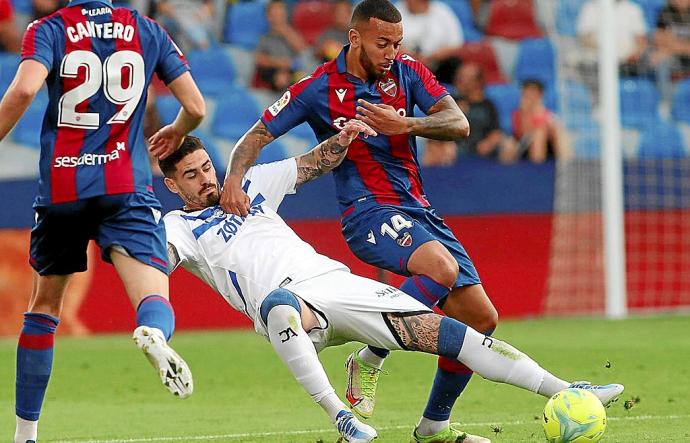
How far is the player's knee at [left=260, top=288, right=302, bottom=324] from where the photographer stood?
18.7 feet

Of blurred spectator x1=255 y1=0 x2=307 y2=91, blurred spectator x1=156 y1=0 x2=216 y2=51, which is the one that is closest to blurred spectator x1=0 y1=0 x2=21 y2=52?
blurred spectator x1=156 y1=0 x2=216 y2=51

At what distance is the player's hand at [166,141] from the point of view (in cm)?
586

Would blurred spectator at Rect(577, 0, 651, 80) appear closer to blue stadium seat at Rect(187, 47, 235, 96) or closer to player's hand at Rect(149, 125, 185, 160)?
blue stadium seat at Rect(187, 47, 235, 96)

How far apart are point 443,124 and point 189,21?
1030 cm

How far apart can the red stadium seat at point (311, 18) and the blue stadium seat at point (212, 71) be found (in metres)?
1.16

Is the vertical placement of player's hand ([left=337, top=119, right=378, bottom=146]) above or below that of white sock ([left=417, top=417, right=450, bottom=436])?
above

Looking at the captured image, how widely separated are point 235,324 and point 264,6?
4.92 meters

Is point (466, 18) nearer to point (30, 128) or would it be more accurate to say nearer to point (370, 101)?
point (30, 128)

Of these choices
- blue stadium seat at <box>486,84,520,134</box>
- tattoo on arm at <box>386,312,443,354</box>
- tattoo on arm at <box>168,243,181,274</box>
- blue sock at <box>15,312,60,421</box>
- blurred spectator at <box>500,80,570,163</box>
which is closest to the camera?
tattoo on arm at <box>386,312,443,354</box>

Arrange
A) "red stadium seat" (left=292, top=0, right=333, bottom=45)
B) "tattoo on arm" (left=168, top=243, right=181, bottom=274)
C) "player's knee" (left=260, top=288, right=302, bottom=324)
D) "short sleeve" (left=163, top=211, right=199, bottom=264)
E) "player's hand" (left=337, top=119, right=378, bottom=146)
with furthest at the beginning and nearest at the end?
"red stadium seat" (left=292, top=0, right=333, bottom=45)
"player's hand" (left=337, top=119, right=378, bottom=146)
"short sleeve" (left=163, top=211, right=199, bottom=264)
"tattoo on arm" (left=168, top=243, right=181, bottom=274)
"player's knee" (left=260, top=288, right=302, bottom=324)

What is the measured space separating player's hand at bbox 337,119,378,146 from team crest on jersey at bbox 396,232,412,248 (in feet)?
1.76

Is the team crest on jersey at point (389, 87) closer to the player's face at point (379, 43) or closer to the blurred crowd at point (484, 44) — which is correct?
the player's face at point (379, 43)

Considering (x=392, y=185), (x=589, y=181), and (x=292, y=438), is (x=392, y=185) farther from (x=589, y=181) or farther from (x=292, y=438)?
(x=589, y=181)

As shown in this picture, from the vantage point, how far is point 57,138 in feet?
18.1
